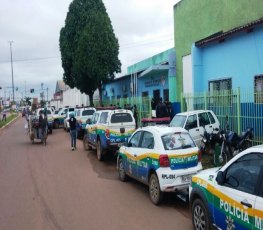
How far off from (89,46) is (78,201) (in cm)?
2636

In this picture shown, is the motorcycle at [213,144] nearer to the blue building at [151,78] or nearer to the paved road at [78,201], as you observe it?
the paved road at [78,201]

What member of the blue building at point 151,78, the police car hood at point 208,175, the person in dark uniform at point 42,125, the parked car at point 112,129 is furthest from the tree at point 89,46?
the police car hood at point 208,175

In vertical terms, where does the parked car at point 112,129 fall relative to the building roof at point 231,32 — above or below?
below

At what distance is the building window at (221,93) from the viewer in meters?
15.2

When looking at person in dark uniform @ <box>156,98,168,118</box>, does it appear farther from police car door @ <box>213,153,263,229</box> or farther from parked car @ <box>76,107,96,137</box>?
police car door @ <box>213,153,263,229</box>

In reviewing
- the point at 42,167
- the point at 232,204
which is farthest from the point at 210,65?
the point at 232,204

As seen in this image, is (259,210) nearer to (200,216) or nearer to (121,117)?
(200,216)

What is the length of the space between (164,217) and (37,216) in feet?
8.59

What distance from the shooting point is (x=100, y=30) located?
3503cm

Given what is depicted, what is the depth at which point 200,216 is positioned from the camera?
6391 mm

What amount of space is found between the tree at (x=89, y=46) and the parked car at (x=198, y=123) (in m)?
20.6

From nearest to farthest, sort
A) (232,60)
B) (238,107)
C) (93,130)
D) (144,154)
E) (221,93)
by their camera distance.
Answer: (144,154)
(238,107)
(221,93)
(93,130)
(232,60)

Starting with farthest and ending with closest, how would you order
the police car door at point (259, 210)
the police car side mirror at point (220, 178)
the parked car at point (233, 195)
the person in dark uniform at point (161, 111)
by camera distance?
the person in dark uniform at point (161, 111)
the police car side mirror at point (220, 178)
the parked car at point (233, 195)
the police car door at point (259, 210)

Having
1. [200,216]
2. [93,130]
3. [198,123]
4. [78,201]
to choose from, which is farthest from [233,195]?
[93,130]
